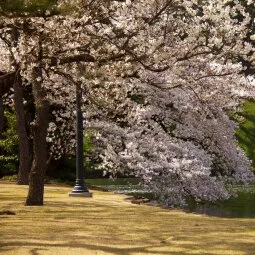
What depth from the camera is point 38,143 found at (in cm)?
1656

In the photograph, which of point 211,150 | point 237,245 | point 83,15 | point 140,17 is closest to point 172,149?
point 211,150

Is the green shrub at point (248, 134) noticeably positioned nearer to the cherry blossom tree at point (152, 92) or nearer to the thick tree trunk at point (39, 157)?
the cherry blossom tree at point (152, 92)

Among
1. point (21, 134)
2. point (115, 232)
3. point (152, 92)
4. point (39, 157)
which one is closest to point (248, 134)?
point (21, 134)

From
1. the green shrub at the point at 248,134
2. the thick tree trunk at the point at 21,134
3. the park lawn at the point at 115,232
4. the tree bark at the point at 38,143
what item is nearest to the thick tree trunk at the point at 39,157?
the tree bark at the point at 38,143

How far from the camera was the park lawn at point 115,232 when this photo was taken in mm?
8836

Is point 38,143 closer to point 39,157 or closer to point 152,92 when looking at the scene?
point 39,157

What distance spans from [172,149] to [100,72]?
966 centimetres

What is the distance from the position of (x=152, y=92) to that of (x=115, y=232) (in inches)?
556

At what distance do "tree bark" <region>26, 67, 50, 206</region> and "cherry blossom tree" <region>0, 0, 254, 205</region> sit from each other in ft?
0.08

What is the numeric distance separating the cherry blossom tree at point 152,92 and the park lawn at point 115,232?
8.37 ft

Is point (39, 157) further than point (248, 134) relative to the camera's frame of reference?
No

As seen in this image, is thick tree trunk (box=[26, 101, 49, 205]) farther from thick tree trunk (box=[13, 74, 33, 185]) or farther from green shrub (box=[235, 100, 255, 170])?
green shrub (box=[235, 100, 255, 170])

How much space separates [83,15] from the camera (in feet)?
43.1

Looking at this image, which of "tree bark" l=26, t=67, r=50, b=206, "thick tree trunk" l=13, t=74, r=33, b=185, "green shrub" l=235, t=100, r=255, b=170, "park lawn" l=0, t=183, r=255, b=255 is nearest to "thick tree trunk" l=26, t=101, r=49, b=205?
"tree bark" l=26, t=67, r=50, b=206
